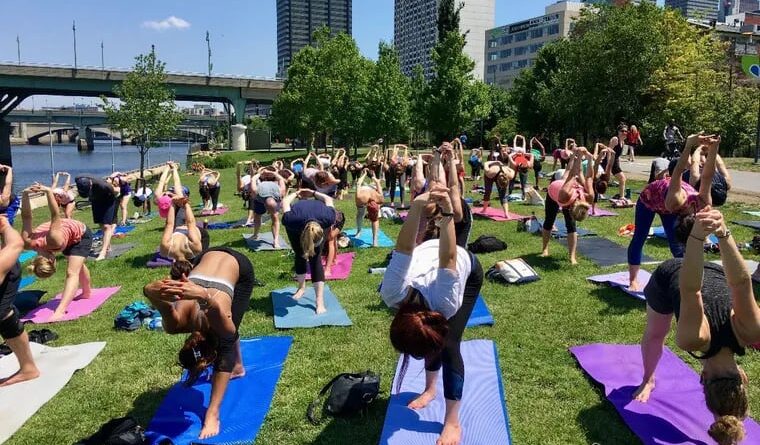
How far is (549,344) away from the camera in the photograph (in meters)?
5.89

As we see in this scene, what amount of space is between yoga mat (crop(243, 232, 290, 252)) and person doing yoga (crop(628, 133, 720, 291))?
654 cm

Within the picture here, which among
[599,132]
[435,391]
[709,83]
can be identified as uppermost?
[709,83]

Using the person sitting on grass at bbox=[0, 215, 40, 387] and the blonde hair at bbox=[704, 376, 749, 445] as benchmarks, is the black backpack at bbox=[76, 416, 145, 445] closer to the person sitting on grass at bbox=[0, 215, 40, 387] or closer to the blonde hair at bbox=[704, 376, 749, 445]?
the person sitting on grass at bbox=[0, 215, 40, 387]

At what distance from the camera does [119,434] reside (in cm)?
411

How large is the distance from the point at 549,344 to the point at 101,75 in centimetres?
5531

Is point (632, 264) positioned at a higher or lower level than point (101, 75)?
lower

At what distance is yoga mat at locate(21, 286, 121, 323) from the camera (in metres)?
7.30

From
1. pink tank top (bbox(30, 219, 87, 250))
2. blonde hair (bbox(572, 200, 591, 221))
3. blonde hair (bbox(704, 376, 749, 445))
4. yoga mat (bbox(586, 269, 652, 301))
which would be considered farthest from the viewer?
blonde hair (bbox(572, 200, 591, 221))

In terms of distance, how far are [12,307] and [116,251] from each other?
6.49 meters

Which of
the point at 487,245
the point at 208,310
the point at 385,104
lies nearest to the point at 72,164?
the point at 385,104

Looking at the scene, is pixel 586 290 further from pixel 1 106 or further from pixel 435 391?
pixel 1 106

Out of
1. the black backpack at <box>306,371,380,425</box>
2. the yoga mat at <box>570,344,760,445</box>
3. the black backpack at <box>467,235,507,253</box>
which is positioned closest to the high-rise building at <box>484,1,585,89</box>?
the black backpack at <box>467,235,507,253</box>

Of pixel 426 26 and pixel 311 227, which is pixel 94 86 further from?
pixel 426 26

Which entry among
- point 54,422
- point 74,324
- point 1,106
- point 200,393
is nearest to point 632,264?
point 200,393
